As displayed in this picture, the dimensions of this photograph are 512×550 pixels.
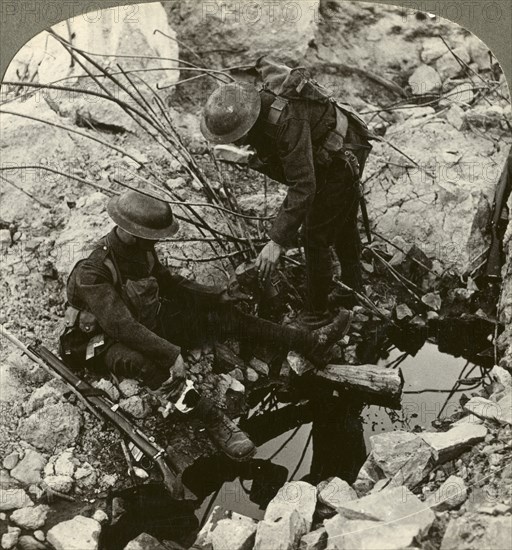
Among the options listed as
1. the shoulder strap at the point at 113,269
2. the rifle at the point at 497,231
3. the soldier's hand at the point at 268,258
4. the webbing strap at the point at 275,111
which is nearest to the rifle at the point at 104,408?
the shoulder strap at the point at 113,269

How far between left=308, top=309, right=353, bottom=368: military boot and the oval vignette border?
1.90 meters

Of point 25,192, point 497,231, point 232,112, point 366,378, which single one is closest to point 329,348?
point 366,378

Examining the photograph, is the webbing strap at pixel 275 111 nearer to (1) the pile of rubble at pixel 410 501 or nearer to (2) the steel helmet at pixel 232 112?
(2) the steel helmet at pixel 232 112

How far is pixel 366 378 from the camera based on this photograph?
479cm

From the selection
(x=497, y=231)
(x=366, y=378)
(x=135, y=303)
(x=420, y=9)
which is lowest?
(x=366, y=378)

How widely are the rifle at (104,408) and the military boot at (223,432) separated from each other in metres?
0.30

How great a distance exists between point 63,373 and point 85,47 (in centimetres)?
231

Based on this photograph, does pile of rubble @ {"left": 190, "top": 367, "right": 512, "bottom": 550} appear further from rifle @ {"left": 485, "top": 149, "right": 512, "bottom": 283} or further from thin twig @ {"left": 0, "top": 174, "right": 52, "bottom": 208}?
thin twig @ {"left": 0, "top": 174, "right": 52, "bottom": 208}

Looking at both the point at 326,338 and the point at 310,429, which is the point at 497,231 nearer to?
the point at 326,338

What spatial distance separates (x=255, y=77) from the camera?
5949mm

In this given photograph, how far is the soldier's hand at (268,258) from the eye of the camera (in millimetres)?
4254

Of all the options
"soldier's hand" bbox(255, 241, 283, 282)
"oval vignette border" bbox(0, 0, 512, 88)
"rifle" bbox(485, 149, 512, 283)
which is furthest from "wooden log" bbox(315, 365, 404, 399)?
"oval vignette border" bbox(0, 0, 512, 88)

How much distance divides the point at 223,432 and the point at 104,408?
2.32 ft

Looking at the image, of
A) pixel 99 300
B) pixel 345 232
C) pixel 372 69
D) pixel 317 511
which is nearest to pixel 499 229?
pixel 345 232
